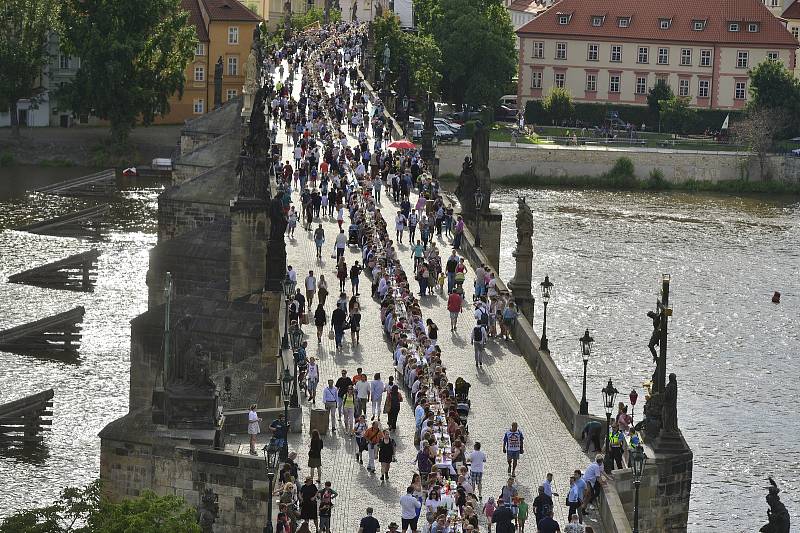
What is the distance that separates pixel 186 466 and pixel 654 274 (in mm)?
55384

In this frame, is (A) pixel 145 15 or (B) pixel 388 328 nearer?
(B) pixel 388 328

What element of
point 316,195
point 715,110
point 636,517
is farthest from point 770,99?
point 636,517

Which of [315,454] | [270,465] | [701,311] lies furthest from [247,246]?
[701,311]

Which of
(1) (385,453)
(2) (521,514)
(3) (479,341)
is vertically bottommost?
(2) (521,514)

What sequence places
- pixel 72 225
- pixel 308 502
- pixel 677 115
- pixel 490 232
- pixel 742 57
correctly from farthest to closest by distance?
pixel 742 57
pixel 677 115
pixel 72 225
pixel 490 232
pixel 308 502

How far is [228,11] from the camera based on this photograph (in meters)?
138

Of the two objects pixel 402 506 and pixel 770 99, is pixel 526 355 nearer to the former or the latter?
pixel 402 506

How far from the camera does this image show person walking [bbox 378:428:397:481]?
42094mm

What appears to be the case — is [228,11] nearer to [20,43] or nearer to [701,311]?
[20,43]

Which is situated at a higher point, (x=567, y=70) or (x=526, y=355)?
(x=567, y=70)

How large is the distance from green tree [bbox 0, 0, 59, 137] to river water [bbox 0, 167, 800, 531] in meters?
5.44

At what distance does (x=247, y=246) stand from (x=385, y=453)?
62.1 ft

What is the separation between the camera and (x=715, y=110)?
5561 inches

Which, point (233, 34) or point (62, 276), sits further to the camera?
point (233, 34)
